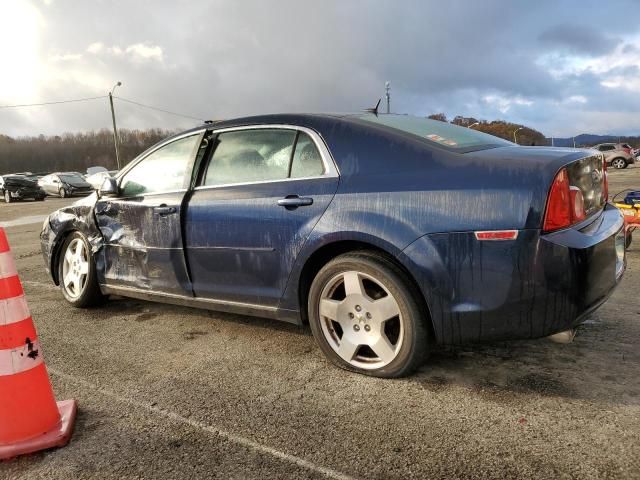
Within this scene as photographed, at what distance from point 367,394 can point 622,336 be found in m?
1.84

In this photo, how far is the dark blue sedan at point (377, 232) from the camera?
2.41m

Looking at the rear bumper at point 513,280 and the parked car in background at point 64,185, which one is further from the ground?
the parked car in background at point 64,185

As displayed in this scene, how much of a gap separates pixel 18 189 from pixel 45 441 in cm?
2869

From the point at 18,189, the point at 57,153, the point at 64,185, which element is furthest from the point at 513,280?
the point at 57,153

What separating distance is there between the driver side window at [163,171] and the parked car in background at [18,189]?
2679 centimetres

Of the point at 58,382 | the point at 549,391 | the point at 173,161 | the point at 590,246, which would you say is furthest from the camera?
the point at 173,161

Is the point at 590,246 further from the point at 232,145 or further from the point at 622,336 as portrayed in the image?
the point at 232,145

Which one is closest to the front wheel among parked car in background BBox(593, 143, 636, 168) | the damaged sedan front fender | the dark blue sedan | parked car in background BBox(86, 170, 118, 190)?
parked car in background BBox(593, 143, 636, 168)

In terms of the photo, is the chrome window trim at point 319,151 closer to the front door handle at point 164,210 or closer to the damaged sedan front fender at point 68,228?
the front door handle at point 164,210

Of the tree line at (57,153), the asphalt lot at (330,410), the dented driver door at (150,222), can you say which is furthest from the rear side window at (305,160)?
the tree line at (57,153)

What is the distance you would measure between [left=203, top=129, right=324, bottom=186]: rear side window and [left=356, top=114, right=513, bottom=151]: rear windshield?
0.43 metres

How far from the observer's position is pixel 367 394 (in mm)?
2695

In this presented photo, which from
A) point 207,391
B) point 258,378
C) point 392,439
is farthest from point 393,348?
point 207,391

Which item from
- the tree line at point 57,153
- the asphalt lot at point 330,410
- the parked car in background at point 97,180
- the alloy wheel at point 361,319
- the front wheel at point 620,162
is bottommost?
the front wheel at point 620,162
